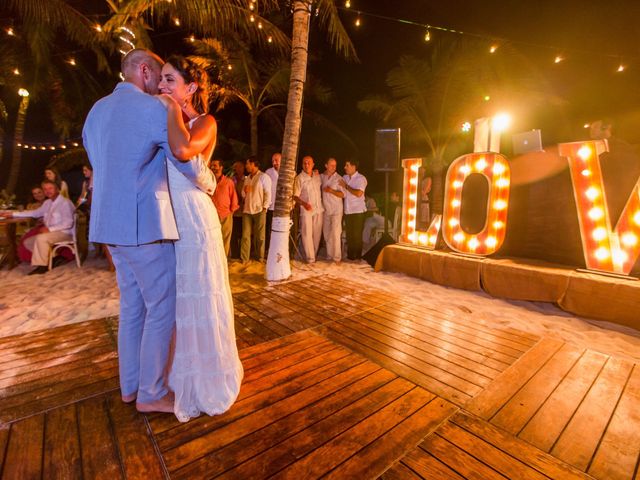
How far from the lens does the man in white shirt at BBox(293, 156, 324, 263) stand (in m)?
7.03

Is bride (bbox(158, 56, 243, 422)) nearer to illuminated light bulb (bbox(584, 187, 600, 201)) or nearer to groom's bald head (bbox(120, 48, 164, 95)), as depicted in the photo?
groom's bald head (bbox(120, 48, 164, 95))

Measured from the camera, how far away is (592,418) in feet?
6.72

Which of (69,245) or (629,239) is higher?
(629,239)

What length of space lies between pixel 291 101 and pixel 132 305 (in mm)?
4527

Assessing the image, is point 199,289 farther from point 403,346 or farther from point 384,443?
point 403,346

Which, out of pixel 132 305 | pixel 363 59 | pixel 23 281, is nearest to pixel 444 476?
pixel 132 305

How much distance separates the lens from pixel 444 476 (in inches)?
61.9

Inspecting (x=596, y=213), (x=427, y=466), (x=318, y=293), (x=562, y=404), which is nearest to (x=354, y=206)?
(x=318, y=293)

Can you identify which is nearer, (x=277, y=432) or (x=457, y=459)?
(x=457, y=459)

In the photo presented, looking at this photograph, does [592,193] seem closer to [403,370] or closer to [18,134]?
[403,370]

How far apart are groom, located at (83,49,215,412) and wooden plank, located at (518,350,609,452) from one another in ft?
7.64

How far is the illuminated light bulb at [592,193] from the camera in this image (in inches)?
158

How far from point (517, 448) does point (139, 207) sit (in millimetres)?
2563

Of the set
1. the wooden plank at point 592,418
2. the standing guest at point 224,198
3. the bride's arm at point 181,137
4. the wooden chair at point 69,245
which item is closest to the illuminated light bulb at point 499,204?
the wooden plank at point 592,418
